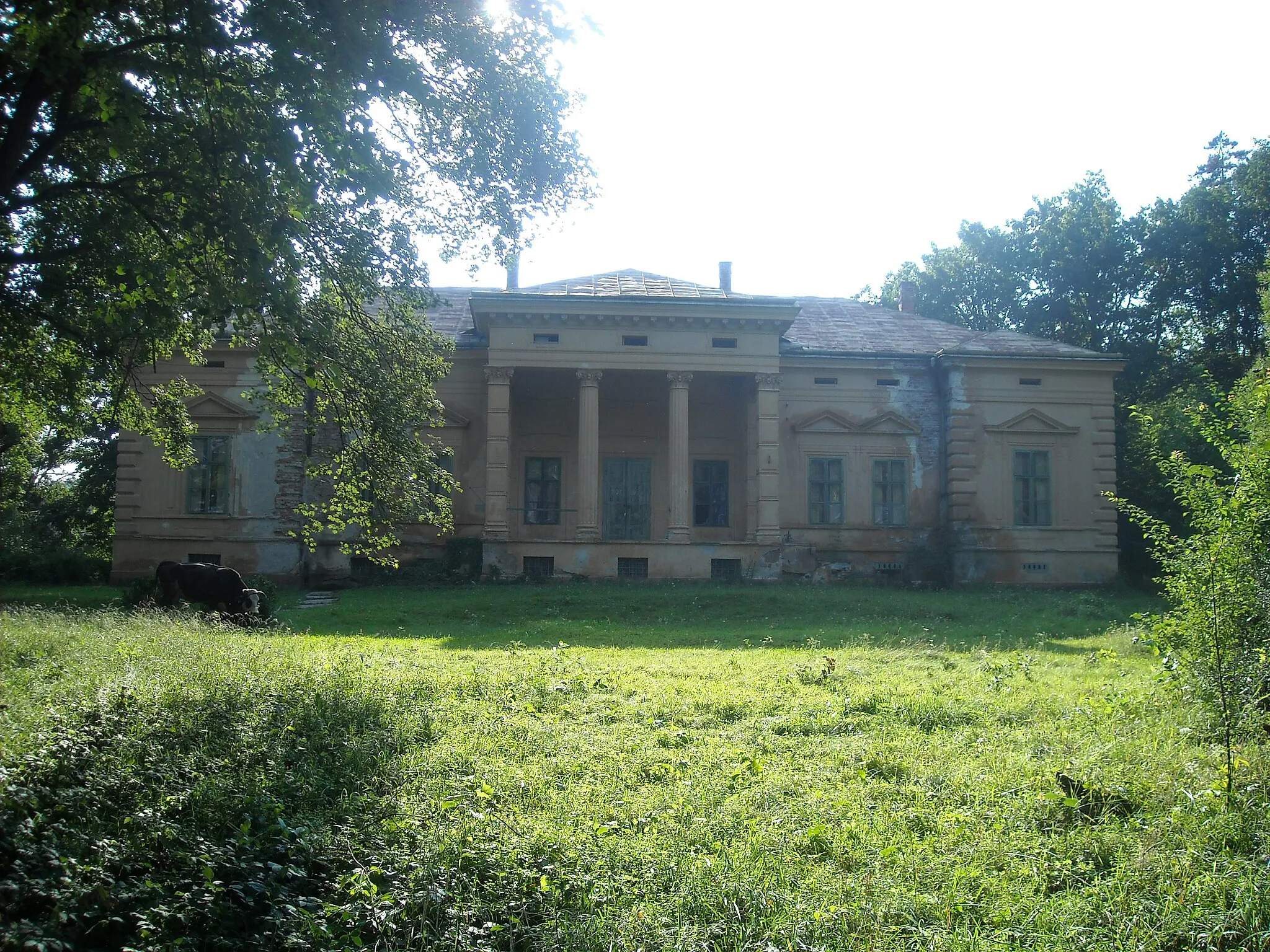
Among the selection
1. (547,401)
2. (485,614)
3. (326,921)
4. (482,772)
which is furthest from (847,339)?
(326,921)

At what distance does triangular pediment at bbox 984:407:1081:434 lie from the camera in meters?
25.5

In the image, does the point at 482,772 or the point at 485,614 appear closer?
the point at 482,772

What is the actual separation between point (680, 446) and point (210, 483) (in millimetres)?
12174

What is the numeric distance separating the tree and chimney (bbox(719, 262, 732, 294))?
1614cm

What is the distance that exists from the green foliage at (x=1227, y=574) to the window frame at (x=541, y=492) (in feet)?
62.4

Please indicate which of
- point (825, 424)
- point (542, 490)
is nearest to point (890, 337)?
point (825, 424)

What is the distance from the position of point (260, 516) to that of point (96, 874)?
20.6m

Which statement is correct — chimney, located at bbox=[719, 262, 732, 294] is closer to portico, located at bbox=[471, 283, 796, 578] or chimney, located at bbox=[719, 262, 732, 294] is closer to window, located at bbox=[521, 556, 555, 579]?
portico, located at bbox=[471, 283, 796, 578]

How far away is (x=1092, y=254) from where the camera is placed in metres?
38.3

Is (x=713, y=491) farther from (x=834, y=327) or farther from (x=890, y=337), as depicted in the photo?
(x=890, y=337)

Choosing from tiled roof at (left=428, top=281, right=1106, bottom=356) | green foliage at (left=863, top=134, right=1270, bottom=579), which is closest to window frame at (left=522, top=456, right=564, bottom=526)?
tiled roof at (left=428, top=281, right=1106, bottom=356)

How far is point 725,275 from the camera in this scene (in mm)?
28219

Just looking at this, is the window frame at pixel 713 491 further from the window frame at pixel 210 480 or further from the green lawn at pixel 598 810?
the green lawn at pixel 598 810

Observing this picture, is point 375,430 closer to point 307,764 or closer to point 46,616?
point 307,764
